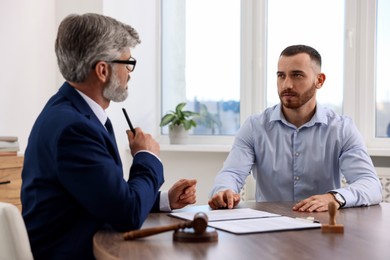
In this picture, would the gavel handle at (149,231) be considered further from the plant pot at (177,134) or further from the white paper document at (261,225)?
the plant pot at (177,134)

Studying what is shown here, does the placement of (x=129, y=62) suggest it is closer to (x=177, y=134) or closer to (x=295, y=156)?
(x=295, y=156)

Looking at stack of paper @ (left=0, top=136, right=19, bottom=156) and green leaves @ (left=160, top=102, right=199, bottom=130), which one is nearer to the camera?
stack of paper @ (left=0, top=136, right=19, bottom=156)

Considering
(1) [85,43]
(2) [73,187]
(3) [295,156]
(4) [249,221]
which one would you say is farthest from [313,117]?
(2) [73,187]

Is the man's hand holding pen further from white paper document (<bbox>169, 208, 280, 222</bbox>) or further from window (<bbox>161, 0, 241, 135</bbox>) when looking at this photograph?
window (<bbox>161, 0, 241, 135</bbox>)

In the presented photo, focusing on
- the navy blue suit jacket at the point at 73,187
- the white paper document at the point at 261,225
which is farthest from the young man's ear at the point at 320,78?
the navy blue suit jacket at the point at 73,187

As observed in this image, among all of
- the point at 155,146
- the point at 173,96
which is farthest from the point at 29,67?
the point at 155,146

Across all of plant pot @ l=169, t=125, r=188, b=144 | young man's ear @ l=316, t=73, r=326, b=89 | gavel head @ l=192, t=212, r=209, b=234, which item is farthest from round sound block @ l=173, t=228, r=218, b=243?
plant pot @ l=169, t=125, r=188, b=144

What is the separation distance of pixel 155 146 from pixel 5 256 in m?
0.51

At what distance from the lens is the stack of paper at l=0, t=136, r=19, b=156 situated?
2.99 m

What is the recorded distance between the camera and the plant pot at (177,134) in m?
4.14

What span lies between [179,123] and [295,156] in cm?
168

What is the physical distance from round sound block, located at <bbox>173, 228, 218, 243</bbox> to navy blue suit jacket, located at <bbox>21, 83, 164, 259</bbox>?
142 mm

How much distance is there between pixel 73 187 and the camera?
145 cm

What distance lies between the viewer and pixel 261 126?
2.64 meters
